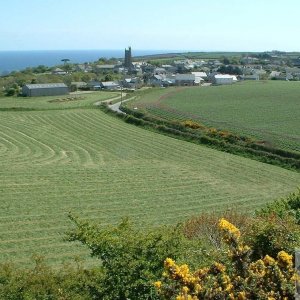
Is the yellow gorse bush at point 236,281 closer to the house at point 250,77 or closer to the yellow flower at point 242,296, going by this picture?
the yellow flower at point 242,296

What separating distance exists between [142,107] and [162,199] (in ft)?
116

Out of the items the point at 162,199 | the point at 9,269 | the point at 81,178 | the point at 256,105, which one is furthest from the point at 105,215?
the point at 256,105

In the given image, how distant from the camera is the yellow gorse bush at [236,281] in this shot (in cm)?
799

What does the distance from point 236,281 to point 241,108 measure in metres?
53.4

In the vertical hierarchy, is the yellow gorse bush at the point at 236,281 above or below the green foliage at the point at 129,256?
above

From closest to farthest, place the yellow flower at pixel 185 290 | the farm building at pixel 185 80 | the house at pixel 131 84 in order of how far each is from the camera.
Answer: the yellow flower at pixel 185 290, the house at pixel 131 84, the farm building at pixel 185 80

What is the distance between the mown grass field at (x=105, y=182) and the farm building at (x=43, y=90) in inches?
1162

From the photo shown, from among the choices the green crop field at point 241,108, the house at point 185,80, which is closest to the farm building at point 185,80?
the house at point 185,80

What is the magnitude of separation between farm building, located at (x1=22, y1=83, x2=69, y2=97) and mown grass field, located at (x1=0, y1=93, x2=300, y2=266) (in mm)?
29516

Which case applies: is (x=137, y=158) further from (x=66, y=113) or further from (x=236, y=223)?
(x=66, y=113)

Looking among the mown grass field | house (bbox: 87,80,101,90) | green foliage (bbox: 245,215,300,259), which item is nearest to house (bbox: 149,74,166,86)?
house (bbox: 87,80,101,90)

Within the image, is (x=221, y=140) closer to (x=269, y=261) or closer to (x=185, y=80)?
A: (x=269, y=261)

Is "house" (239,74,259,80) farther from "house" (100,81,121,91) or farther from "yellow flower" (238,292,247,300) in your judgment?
"yellow flower" (238,292,247,300)

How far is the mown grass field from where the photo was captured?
20500 millimetres
